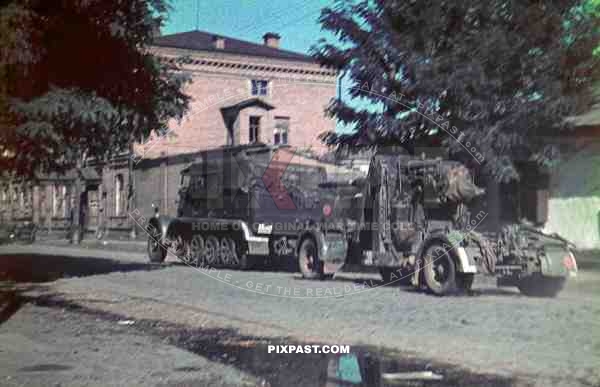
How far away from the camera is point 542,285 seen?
1402 centimetres

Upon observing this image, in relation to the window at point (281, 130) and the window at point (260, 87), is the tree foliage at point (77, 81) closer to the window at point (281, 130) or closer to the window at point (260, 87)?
the window at point (260, 87)

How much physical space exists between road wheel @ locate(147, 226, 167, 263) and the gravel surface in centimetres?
488

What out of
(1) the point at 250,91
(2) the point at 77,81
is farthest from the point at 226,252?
(2) the point at 77,81

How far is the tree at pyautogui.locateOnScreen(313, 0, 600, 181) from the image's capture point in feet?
48.2

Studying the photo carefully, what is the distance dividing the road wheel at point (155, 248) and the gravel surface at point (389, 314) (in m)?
4.88

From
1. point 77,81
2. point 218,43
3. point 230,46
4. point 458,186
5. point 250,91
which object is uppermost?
point 230,46

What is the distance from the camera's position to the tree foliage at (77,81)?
1260 cm

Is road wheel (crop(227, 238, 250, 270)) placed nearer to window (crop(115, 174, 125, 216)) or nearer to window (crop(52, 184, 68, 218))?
window (crop(115, 174, 125, 216))

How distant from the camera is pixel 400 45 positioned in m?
15.3

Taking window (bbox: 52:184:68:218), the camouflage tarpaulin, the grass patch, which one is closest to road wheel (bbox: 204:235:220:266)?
the camouflage tarpaulin

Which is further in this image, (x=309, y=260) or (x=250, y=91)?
(x=250, y=91)

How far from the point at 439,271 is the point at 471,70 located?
13.2 feet

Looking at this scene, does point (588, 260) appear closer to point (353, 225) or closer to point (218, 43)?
point (353, 225)

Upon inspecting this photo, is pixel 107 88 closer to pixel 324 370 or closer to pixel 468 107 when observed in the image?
pixel 468 107
